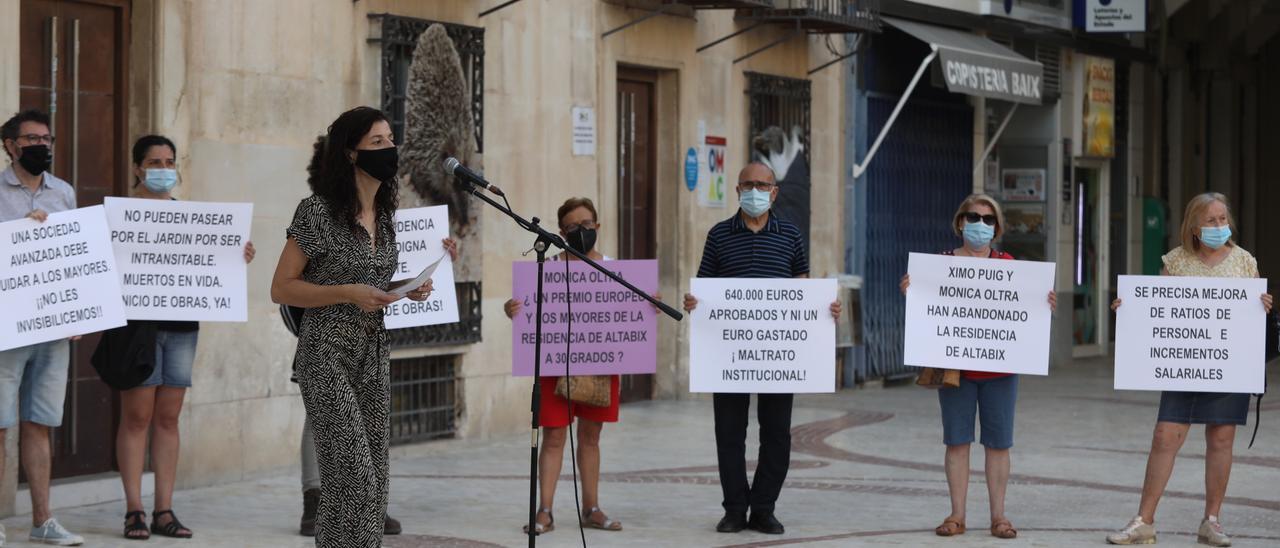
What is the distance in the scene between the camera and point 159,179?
380 inches

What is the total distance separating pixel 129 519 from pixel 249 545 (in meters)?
0.62

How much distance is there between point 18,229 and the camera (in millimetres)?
9016

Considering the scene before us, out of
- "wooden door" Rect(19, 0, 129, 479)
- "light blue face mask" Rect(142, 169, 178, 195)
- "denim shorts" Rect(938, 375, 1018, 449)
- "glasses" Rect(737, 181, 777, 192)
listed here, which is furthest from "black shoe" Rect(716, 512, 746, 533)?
"wooden door" Rect(19, 0, 129, 479)

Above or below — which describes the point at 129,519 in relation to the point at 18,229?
below

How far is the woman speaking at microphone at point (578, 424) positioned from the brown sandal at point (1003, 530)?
188cm

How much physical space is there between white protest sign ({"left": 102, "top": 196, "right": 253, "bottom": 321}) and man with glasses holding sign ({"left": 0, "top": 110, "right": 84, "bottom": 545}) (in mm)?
359

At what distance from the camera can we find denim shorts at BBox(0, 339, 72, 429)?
9.16m

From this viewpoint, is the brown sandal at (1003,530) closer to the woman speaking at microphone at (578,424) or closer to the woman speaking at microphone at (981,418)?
the woman speaking at microphone at (981,418)

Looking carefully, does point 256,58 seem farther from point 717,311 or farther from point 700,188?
point 700,188

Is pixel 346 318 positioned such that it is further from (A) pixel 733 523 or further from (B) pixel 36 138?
(A) pixel 733 523

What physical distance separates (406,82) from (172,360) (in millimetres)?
4331

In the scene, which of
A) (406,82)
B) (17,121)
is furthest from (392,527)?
(406,82)

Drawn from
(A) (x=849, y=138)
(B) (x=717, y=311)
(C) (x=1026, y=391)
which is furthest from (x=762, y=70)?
(B) (x=717, y=311)

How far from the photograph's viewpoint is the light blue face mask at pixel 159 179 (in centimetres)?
965
